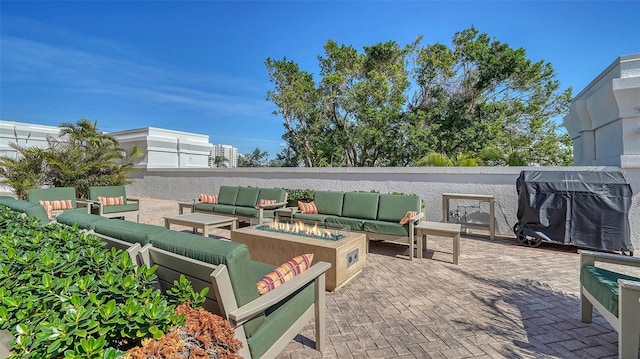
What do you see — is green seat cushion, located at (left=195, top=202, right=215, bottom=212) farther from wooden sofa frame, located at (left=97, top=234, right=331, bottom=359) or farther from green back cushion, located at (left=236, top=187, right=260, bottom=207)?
wooden sofa frame, located at (left=97, top=234, right=331, bottom=359)

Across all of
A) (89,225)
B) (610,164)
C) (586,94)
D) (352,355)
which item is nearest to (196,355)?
(352,355)

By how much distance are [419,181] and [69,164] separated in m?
10.4

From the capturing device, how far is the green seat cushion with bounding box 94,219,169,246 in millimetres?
1983

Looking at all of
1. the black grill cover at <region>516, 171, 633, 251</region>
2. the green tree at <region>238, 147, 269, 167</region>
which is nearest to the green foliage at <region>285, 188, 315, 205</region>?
the black grill cover at <region>516, 171, 633, 251</region>

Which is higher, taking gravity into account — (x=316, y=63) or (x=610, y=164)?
(x=316, y=63)

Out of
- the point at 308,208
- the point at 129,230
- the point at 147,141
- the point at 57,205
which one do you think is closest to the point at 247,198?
the point at 308,208

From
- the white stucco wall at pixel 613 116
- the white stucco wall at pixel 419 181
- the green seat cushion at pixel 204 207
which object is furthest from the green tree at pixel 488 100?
the green seat cushion at pixel 204 207

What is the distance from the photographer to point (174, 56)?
45.0 feet

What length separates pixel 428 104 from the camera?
1269 cm

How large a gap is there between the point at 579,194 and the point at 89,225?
687 cm

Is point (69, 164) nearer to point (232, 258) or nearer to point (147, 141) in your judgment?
point (147, 141)

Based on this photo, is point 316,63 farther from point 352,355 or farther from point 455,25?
point 352,355

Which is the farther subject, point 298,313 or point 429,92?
point 429,92

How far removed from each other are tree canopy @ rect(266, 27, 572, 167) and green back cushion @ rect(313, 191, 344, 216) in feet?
19.6
